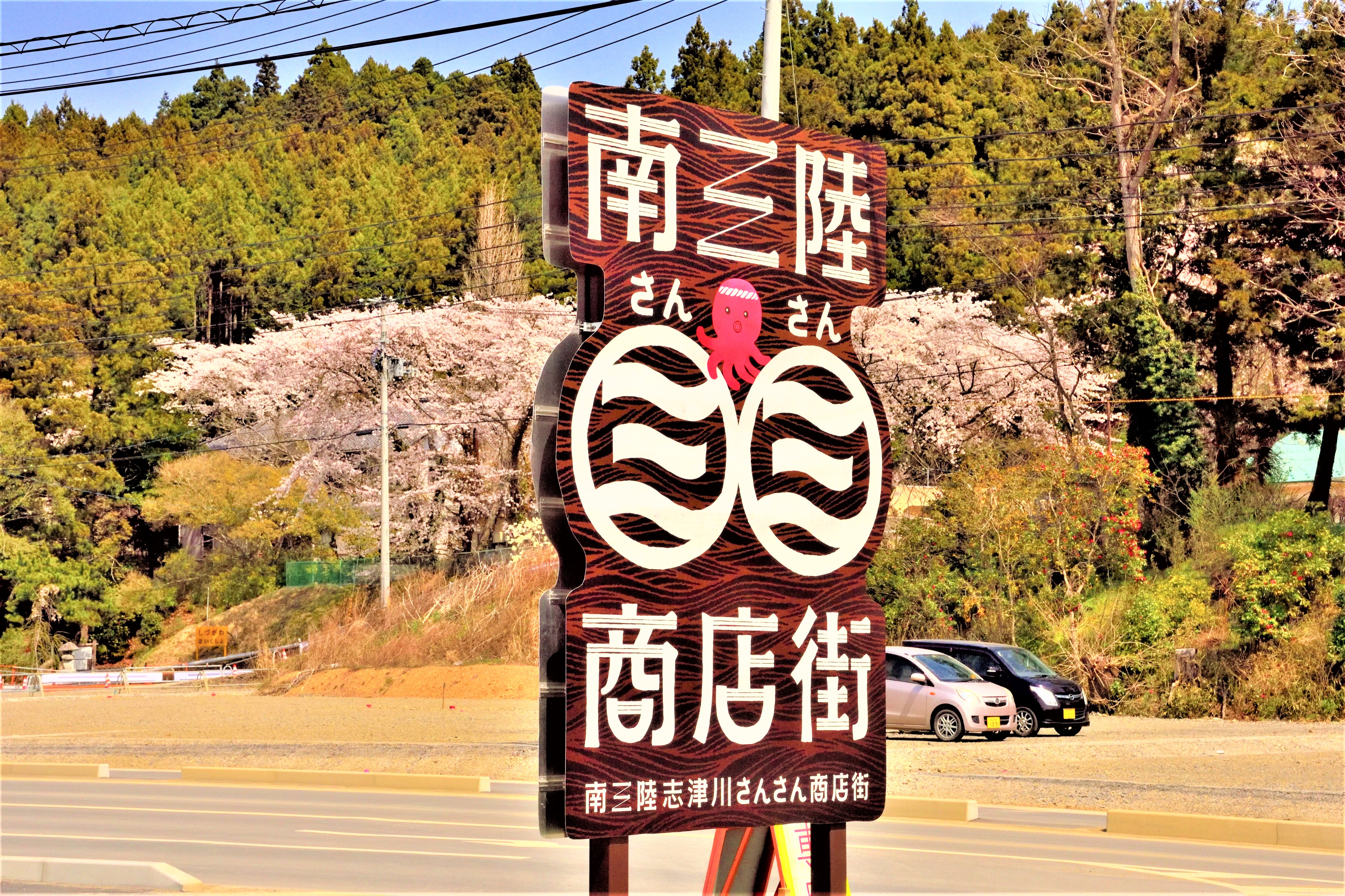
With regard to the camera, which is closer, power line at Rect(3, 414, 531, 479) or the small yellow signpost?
power line at Rect(3, 414, 531, 479)

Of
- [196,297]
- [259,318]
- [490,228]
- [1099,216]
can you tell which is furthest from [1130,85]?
[196,297]

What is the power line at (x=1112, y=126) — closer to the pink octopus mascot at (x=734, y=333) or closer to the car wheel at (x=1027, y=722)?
the car wheel at (x=1027, y=722)

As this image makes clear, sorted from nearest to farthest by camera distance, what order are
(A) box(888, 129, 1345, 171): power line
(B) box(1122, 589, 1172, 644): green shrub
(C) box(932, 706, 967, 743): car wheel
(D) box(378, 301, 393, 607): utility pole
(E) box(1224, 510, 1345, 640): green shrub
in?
(C) box(932, 706, 967, 743): car wheel
(E) box(1224, 510, 1345, 640): green shrub
(B) box(1122, 589, 1172, 644): green shrub
(A) box(888, 129, 1345, 171): power line
(D) box(378, 301, 393, 607): utility pole

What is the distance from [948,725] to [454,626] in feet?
59.4

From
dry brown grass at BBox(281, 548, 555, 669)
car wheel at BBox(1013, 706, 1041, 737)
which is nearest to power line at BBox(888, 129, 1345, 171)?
car wheel at BBox(1013, 706, 1041, 737)

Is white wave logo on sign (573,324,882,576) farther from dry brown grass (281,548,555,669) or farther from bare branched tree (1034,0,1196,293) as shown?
bare branched tree (1034,0,1196,293)

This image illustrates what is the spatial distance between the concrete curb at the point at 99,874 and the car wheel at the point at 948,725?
48.5ft

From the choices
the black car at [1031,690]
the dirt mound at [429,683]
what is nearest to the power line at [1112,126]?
the black car at [1031,690]

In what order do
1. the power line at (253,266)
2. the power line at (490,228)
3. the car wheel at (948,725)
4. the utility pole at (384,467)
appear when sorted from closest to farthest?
the car wheel at (948,725)
the power line at (490,228)
the utility pole at (384,467)
the power line at (253,266)

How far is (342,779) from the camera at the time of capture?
21500mm

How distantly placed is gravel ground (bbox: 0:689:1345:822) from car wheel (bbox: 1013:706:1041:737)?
0.69 feet

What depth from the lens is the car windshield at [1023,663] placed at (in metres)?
25.7

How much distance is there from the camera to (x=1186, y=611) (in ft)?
99.5

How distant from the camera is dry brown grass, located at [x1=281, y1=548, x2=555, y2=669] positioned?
38.3 meters
